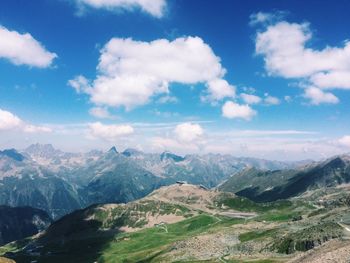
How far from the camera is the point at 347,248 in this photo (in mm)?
119438

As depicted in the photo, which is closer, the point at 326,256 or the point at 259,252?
the point at 326,256

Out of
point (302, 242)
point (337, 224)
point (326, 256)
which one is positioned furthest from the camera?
point (337, 224)

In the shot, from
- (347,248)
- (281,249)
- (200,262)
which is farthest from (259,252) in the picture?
(347,248)

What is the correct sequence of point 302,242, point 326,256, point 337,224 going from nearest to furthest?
point 326,256, point 302,242, point 337,224

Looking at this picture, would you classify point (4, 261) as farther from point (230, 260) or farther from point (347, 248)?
point (347, 248)

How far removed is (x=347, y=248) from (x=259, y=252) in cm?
7881

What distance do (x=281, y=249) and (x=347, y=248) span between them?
225ft

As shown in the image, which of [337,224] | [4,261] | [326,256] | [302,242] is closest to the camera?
[326,256]

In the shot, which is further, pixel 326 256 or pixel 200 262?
pixel 200 262

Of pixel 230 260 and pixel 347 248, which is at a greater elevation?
pixel 347 248

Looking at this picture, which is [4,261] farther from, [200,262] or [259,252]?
[259,252]

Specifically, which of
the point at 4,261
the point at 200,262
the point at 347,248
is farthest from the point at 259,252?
the point at 4,261

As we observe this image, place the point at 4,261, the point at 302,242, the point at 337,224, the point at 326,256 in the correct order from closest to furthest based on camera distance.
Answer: the point at 326,256 < the point at 4,261 < the point at 302,242 < the point at 337,224

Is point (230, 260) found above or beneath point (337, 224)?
beneath
